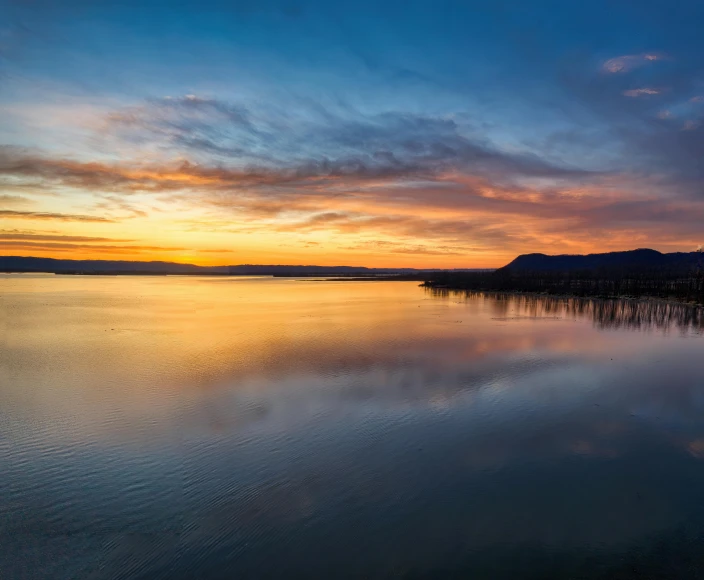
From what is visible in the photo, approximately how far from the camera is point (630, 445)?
9.00 metres

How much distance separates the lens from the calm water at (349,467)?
5.55 meters

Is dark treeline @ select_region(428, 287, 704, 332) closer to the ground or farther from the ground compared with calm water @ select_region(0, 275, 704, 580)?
farther from the ground

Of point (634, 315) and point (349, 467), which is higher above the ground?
point (634, 315)

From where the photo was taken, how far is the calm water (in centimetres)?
555

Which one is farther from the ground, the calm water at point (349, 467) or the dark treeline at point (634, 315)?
the dark treeline at point (634, 315)

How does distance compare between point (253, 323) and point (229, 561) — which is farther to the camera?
point (253, 323)

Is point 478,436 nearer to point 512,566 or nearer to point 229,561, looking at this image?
point 512,566

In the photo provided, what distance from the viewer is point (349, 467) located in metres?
7.99

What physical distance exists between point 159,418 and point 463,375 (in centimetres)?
956

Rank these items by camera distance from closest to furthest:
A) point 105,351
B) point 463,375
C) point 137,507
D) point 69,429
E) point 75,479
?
point 137,507 < point 75,479 < point 69,429 < point 463,375 < point 105,351

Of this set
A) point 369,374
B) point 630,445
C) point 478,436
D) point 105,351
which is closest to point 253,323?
point 105,351

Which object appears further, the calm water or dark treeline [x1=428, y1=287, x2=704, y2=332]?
dark treeline [x1=428, y1=287, x2=704, y2=332]

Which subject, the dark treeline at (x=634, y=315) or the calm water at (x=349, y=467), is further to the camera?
the dark treeline at (x=634, y=315)

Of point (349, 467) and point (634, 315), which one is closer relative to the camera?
point (349, 467)
